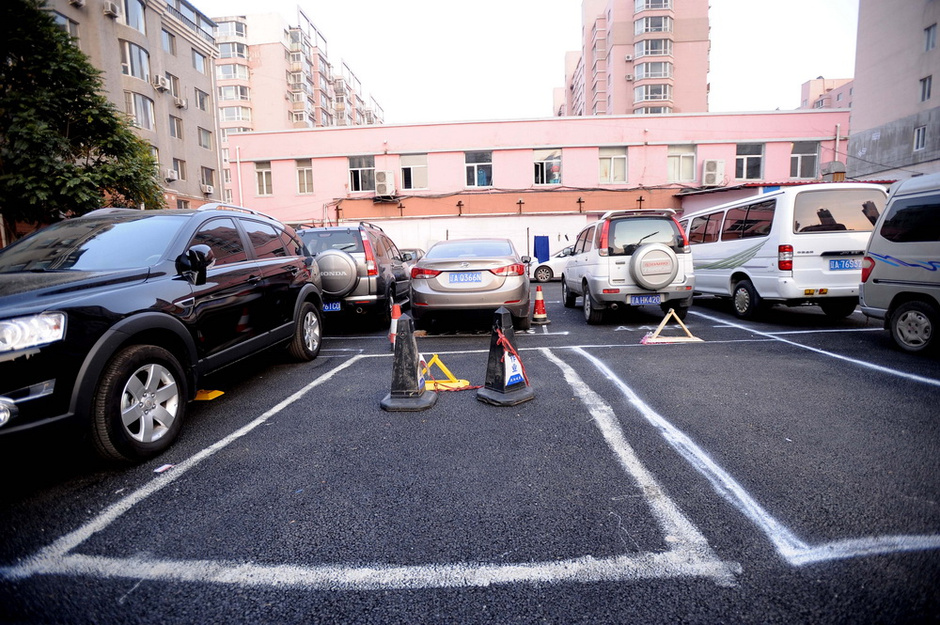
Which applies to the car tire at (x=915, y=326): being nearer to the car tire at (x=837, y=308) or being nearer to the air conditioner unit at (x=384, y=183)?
the car tire at (x=837, y=308)

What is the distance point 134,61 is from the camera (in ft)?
82.7

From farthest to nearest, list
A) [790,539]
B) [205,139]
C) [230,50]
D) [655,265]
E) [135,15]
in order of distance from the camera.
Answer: [230,50] → [205,139] → [135,15] → [655,265] → [790,539]

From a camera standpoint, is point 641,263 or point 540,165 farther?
point 540,165

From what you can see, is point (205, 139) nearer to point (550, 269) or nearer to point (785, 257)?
point (550, 269)

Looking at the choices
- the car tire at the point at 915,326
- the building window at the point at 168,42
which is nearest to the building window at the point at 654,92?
the building window at the point at 168,42

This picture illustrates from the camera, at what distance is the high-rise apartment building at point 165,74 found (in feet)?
75.3

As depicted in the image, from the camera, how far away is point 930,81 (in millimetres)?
27453

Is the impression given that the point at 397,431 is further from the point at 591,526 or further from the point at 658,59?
the point at 658,59

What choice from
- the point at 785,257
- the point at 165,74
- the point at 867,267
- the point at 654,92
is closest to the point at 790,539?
the point at 867,267

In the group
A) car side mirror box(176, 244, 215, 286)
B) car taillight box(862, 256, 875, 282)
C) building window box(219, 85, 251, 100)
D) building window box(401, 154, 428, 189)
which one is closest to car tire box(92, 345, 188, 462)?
car side mirror box(176, 244, 215, 286)

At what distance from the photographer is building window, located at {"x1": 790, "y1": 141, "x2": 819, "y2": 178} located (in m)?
24.3

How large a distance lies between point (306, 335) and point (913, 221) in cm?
746

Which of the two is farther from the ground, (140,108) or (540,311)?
(140,108)

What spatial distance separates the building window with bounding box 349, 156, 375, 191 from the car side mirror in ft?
74.5
